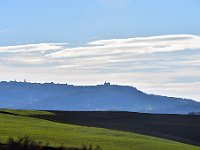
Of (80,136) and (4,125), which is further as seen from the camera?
(4,125)

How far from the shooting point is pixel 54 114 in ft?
265

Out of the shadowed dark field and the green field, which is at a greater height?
the shadowed dark field

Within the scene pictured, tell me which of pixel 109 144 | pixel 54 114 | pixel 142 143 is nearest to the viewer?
pixel 109 144

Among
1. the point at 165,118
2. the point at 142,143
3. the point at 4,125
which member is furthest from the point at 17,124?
the point at 165,118

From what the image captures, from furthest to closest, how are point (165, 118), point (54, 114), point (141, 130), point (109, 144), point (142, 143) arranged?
point (165, 118) < point (54, 114) < point (141, 130) < point (142, 143) < point (109, 144)

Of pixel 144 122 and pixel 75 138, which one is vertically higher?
pixel 144 122

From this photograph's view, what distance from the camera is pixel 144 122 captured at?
79812 millimetres

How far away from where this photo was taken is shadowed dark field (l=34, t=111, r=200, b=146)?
224 feet

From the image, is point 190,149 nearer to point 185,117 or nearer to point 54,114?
point 54,114

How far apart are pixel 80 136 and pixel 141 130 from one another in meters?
19.9

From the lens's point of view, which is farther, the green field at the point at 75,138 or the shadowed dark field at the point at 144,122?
the shadowed dark field at the point at 144,122

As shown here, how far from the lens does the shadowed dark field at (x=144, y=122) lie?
68.2 metres

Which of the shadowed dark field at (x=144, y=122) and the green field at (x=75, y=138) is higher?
the shadowed dark field at (x=144, y=122)

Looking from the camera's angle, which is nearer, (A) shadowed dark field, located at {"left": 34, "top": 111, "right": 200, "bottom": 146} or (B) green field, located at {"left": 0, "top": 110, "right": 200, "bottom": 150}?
(B) green field, located at {"left": 0, "top": 110, "right": 200, "bottom": 150}
